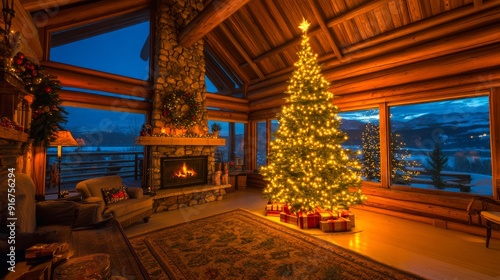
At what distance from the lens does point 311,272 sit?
269 centimetres

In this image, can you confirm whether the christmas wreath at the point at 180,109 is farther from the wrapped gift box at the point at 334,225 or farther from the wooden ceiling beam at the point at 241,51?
the wrapped gift box at the point at 334,225

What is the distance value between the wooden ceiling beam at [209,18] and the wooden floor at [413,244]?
4.21m

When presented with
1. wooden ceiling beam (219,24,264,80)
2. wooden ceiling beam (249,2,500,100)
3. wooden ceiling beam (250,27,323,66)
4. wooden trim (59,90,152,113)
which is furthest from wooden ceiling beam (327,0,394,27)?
wooden trim (59,90,152,113)

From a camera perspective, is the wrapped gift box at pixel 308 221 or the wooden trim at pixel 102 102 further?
the wooden trim at pixel 102 102

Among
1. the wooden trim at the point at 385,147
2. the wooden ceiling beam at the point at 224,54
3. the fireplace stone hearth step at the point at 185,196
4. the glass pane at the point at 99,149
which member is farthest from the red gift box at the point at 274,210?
the wooden ceiling beam at the point at 224,54

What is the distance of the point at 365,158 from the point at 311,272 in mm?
3884

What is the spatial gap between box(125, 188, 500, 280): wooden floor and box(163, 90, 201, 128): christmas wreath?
226 cm

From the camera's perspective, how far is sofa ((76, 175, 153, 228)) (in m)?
3.72

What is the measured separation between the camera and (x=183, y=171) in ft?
19.6

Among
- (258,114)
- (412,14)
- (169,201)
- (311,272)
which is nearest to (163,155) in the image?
(169,201)

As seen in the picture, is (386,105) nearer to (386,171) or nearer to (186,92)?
(386,171)

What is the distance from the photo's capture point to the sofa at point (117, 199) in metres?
3.72

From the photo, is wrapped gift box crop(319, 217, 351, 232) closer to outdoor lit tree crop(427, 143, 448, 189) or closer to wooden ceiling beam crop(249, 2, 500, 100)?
outdoor lit tree crop(427, 143, 448, 189)

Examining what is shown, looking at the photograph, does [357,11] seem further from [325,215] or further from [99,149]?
[99,149]
